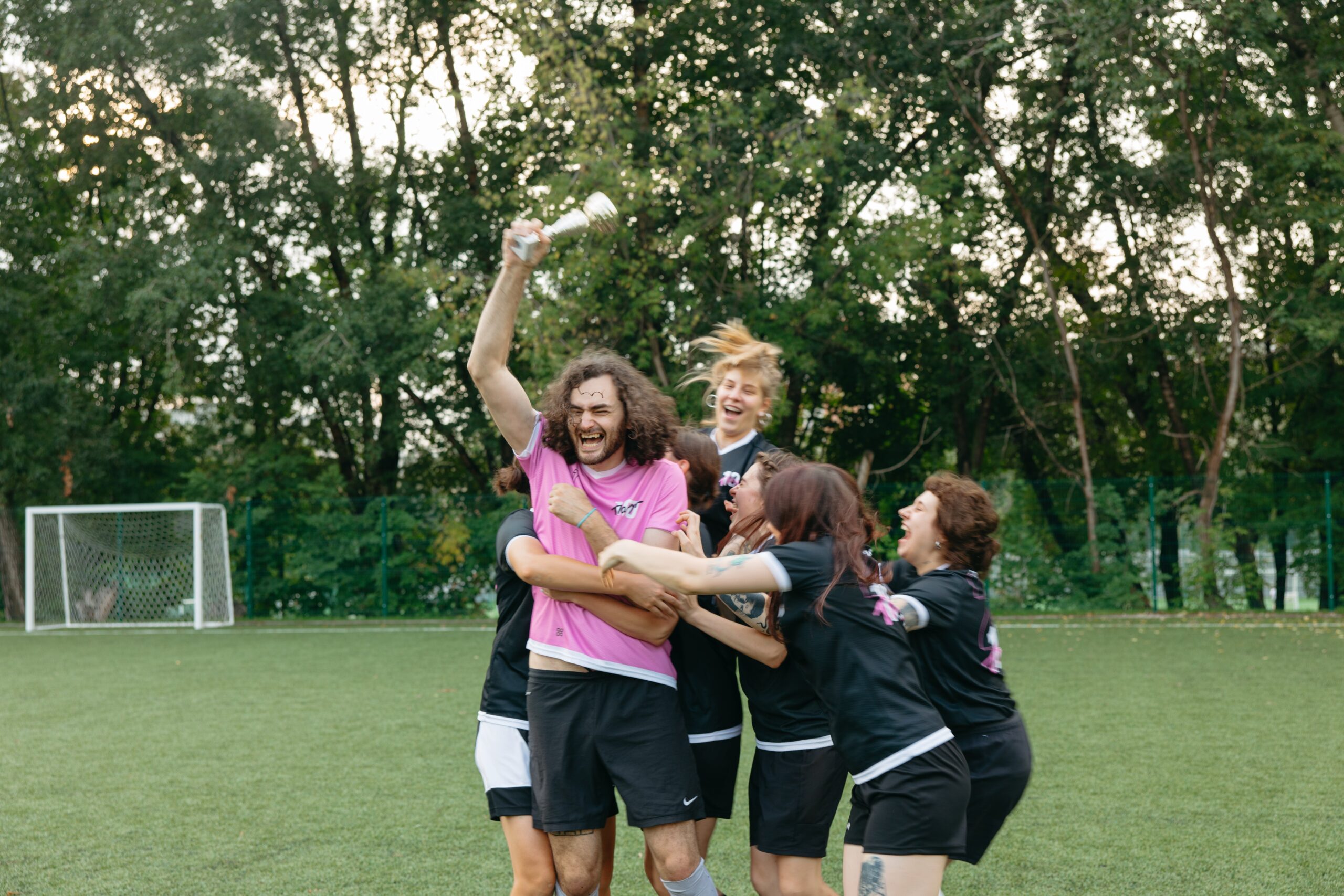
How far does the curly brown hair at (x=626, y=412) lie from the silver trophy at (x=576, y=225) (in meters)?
0.35

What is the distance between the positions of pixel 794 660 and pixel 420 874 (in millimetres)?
2663

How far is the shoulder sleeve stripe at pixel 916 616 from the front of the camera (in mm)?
3430

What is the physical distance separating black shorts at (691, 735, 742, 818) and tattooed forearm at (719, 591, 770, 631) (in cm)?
46

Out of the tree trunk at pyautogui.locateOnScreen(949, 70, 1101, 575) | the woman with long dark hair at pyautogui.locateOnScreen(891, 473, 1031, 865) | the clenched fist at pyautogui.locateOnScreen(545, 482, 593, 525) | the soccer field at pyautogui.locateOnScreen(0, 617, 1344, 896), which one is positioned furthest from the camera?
the tree trunk at pyautogui.locateOnScreen(949, 70, 1101, 575)

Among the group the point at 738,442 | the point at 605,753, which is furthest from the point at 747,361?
the point at 605,753

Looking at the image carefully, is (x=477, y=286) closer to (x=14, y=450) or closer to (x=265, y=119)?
(x=265, y=119)

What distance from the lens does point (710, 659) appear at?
387cm

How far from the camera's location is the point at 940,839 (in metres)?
3.06

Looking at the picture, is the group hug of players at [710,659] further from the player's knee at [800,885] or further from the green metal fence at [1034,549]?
the green metal fence at [1034,549]

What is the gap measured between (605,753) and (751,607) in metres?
0.61

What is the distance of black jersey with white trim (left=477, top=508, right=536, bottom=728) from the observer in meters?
3.82

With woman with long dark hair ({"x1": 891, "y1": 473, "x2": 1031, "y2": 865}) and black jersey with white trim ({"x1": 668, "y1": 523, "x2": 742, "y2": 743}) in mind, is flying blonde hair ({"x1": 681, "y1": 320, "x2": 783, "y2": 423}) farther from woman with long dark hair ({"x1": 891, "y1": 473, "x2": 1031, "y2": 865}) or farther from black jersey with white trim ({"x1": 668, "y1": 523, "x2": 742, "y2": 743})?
woman with long dark hair ({"x1": 891, "y1": 473, "x2": 1031, "y2": 865})

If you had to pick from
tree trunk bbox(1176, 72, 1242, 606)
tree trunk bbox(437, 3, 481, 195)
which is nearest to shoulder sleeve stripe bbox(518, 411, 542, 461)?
tree trunk bbox(1176, 72, 1242, 606)

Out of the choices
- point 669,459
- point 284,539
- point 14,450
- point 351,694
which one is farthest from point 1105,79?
point 14,450
